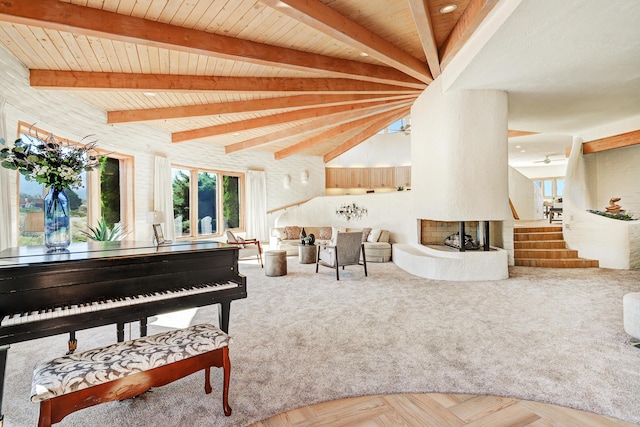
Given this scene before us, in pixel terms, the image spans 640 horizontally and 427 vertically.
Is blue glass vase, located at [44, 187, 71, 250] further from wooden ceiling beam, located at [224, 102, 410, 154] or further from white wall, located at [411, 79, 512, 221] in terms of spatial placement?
white wall, located at [411, 79, 512, 221]

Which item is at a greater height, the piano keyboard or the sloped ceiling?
the sloped ceiling

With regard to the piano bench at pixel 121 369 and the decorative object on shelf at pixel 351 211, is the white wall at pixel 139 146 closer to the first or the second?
the decorative object on shelf at pixel 351 211

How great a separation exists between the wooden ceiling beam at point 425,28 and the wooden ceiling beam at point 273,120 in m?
1.10

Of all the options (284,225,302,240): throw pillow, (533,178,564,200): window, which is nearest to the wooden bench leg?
(284,225,302,240): throw pillow

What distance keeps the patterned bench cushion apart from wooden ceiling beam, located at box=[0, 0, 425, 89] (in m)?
2.64

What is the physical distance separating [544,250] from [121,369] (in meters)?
7.42

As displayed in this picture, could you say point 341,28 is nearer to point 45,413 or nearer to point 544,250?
point 45,413

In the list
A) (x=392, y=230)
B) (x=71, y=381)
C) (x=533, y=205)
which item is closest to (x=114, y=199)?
(x=71, y=381)

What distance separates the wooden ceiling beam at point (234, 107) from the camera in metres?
4.95

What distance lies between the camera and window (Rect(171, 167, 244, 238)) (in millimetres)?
7648

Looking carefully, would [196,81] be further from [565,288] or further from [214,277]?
[565,288]

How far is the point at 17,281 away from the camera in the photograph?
1643 mm

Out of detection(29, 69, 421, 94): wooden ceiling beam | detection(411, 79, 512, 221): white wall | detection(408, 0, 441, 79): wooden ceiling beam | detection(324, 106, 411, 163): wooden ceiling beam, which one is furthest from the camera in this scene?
detection(324, 106, 411, 163): wooden ceiling beam

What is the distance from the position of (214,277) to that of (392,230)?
606 centimetres
